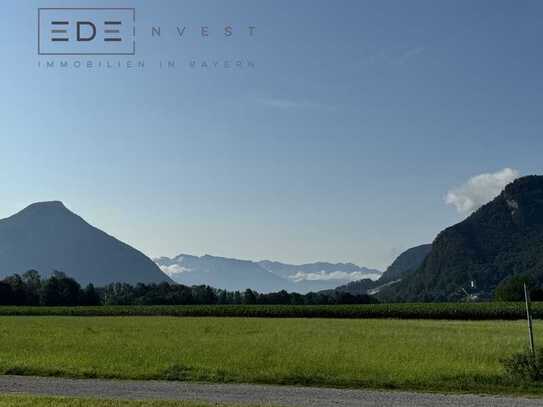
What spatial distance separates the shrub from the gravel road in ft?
8.33

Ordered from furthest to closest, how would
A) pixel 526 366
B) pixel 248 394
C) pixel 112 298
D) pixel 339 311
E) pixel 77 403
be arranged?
pixel 112 298 → pixel 339 311 → pixel 526 366 → pixel 248 394 → pixel 77 403

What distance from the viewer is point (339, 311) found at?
279ft

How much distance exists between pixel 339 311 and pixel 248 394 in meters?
68.5

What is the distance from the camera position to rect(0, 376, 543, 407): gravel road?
649 inches

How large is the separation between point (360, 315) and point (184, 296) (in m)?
78.0

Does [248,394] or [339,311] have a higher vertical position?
[248,394]

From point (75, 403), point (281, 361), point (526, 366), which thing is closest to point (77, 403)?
point (75, 403)

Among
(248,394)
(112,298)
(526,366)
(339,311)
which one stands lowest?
(339,311)

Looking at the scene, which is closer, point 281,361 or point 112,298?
point 281,361

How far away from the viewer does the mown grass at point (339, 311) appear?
78.4m

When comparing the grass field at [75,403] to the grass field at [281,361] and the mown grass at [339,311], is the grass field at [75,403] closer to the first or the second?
the grass field at [281,361]

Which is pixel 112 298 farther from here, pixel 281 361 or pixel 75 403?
pixel 75 403

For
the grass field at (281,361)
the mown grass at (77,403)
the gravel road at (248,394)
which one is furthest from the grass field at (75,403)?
the grass field at (281,361)

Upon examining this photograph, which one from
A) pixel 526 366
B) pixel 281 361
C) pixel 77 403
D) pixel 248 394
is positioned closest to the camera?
pixel 77 403
